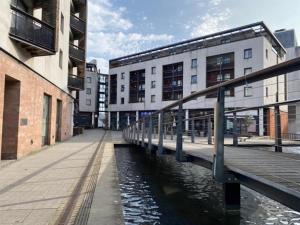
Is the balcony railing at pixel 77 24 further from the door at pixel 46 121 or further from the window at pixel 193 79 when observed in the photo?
the window at pixel 193 79

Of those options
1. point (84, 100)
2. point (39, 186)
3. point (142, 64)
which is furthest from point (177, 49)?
point (39, 186)

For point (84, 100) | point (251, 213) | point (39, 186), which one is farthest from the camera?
point (84, 100)

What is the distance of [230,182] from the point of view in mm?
5031

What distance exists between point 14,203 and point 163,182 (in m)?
5.25

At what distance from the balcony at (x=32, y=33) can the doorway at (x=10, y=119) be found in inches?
59.5

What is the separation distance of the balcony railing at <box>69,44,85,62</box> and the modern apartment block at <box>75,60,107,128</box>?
3772 centimetres

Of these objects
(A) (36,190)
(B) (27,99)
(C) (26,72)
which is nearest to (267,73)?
(A) (36,190)

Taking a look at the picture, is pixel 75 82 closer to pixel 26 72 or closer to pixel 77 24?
pixel 77 24

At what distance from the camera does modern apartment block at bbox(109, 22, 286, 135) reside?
3797 cm

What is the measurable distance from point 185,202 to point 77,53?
20.7 m

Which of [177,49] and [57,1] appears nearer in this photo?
[57,1]

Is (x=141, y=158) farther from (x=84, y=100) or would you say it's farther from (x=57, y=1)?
(x=84, y=100)

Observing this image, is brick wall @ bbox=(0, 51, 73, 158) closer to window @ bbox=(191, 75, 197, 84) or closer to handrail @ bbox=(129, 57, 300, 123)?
handrail @ bbox=(129, 57, 300, 123)

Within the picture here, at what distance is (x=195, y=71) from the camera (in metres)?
45.1
